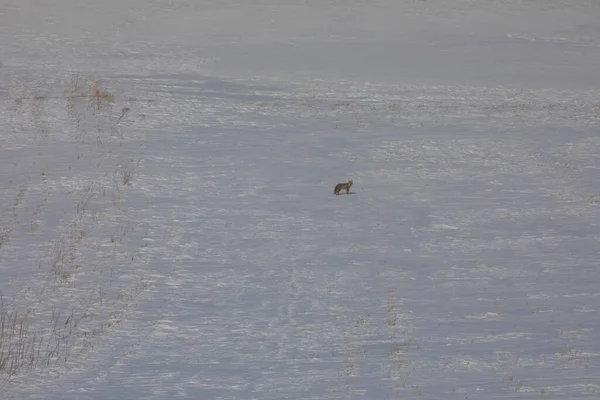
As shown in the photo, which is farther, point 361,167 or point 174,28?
point 174,28

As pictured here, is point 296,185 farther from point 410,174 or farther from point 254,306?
point 254,306

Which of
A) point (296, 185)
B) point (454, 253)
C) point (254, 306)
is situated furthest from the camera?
point (296, 185)

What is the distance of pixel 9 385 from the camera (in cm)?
816

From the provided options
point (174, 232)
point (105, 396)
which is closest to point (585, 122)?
point (174, 232)

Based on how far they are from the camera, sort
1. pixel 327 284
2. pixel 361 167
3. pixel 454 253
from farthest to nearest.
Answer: pixel 361 167, pixel 454 253, pixel 327 284

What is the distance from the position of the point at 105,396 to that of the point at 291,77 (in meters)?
17.7

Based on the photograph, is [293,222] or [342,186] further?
[342,186]

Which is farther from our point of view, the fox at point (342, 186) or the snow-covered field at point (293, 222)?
the fox at point (342, 186)

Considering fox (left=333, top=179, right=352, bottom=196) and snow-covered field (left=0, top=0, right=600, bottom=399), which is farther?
fox (left=333, top=179, right=352, bottom=196)

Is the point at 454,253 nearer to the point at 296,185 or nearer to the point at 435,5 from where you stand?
the point at 296,185

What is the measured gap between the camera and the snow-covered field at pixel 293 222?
29.6 ft

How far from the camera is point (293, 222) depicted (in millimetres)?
14180

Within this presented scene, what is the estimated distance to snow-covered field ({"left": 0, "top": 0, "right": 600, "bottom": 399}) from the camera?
9.02m

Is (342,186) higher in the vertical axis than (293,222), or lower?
higher
